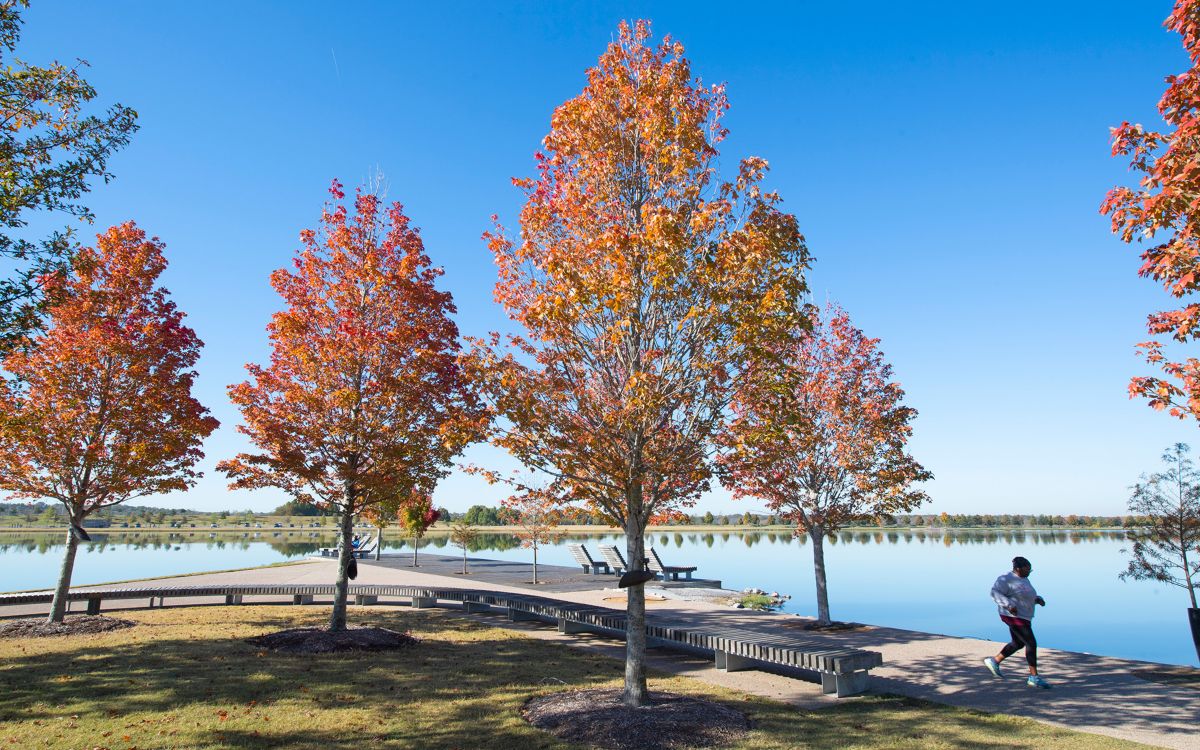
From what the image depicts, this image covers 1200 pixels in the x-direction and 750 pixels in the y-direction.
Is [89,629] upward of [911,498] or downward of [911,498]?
downward

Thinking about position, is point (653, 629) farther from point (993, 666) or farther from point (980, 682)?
point (993, 666)

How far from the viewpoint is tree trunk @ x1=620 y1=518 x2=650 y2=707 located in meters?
7.79

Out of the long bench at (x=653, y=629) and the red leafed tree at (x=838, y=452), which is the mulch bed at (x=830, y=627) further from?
the long bench at (x=653, y=629)

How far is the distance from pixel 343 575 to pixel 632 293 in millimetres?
9072

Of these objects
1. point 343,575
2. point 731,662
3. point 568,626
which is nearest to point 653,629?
point 731,662

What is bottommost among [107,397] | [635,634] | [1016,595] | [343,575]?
[635,634]

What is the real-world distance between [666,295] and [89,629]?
45.9 feet

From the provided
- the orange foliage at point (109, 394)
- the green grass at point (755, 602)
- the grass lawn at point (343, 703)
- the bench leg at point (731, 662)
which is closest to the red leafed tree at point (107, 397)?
the orange foliage at point (109, 394)

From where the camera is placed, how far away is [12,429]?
366 inches

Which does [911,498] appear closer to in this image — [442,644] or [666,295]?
[666,295]

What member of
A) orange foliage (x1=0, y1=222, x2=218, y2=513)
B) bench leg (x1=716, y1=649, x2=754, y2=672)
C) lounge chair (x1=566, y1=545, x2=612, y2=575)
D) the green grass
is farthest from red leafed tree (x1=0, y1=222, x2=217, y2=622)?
lounge chair (x1=566, y1=545, x2=612, y2=575)

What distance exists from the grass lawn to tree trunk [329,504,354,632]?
A: 162 centimetres

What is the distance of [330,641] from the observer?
11.7m

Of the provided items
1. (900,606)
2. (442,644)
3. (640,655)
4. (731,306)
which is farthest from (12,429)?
(900,606)
